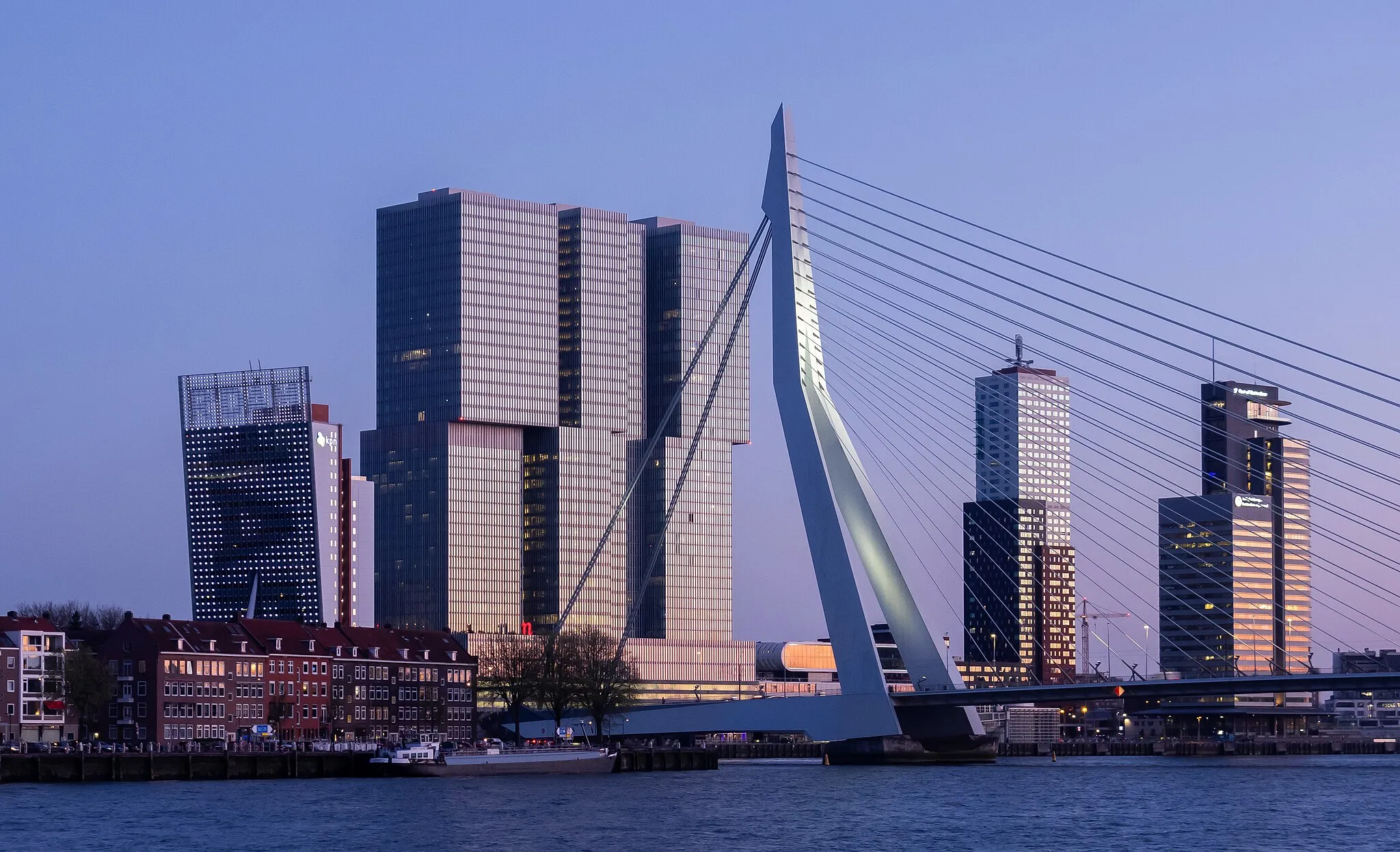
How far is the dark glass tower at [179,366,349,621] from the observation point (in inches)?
6698

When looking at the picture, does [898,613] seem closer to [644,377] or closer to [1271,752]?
[1271,752]

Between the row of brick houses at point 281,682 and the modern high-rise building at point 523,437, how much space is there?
3937 centimetres

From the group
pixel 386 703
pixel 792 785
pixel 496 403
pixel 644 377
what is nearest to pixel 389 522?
pixel 496 403

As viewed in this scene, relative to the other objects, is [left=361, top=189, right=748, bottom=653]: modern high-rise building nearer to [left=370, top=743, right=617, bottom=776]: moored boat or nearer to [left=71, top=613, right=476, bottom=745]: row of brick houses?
[left=71, top=613, right=476, bottom=745]: row of brick houses

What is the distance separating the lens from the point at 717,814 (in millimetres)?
63531

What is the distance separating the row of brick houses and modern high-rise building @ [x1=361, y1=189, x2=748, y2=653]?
3937 cm

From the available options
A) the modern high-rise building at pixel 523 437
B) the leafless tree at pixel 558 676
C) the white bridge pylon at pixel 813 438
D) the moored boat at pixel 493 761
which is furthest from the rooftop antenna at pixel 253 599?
the white bridge pylon at pixel 813 438

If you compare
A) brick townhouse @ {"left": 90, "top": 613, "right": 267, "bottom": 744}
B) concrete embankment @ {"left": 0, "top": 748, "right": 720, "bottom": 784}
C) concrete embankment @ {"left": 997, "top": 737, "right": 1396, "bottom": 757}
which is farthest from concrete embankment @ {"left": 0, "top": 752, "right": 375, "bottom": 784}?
concrete embankment @ {"left": 997, "top": 737, "right": 1396, "bottom": 757}

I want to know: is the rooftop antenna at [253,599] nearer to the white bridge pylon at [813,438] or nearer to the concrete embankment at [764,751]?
the concrete embankment at [764,751]

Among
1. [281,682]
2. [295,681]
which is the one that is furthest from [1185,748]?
[281,682]

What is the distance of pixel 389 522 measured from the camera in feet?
568

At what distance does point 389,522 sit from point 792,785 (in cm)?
9704

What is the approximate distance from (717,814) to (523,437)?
371 feet

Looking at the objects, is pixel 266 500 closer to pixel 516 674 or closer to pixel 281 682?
pixel 281 682
